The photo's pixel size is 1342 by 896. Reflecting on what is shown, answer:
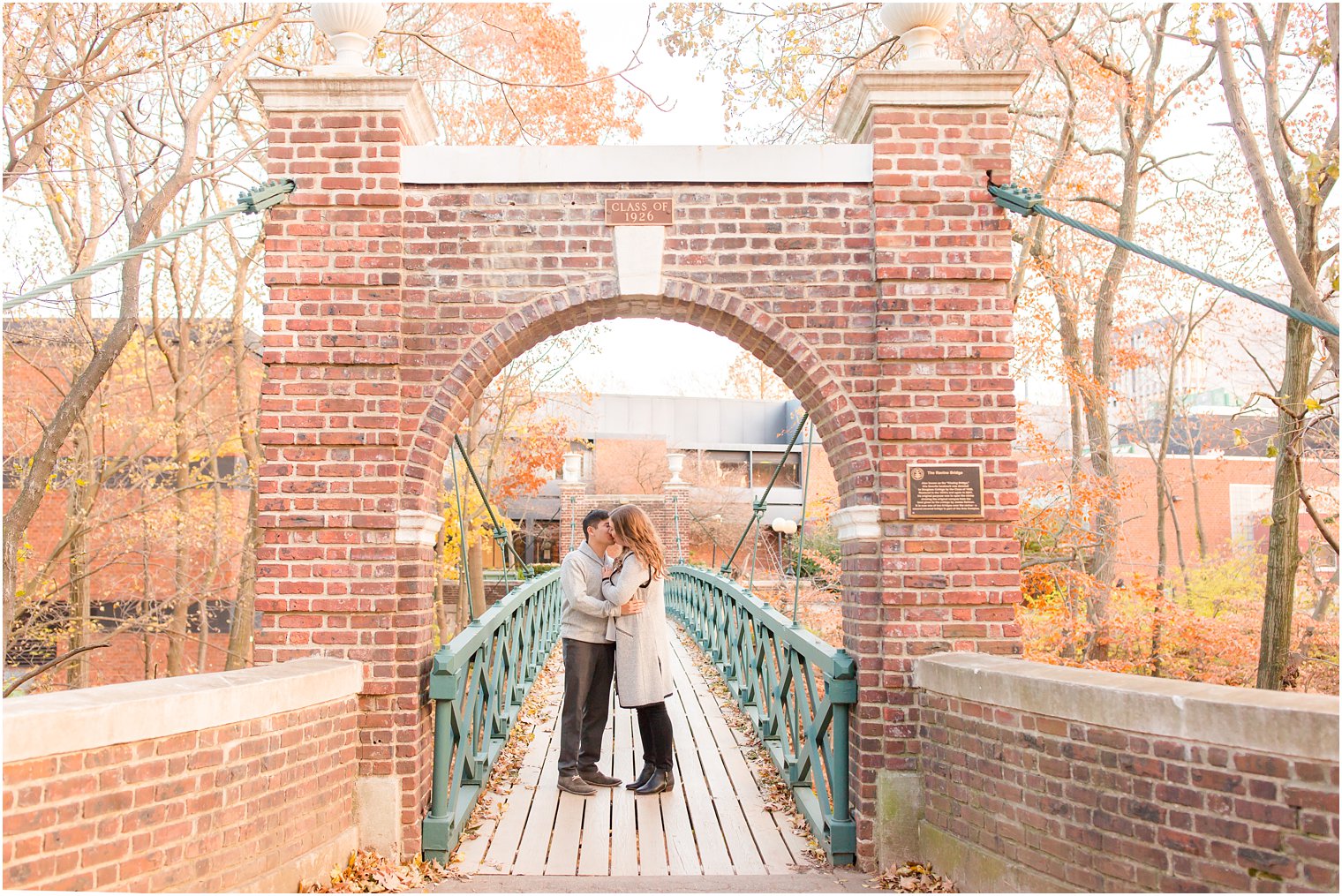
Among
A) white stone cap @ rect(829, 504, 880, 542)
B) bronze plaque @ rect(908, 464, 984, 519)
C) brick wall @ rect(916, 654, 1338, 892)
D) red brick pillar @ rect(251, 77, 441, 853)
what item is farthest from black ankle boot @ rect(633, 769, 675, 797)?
bronze plaque @ rect(908, 464, 984, 519)

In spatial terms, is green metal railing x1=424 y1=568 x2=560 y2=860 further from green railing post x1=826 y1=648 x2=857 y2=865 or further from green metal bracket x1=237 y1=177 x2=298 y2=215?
green metal bracket x1=237 y1=177 x2=298 y2=215

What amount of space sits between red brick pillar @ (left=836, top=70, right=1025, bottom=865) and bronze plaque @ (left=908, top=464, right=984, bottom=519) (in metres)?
0.04

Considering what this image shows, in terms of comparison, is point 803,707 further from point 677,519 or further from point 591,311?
point 677,519

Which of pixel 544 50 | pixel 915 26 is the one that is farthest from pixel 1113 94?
pixel 915 26

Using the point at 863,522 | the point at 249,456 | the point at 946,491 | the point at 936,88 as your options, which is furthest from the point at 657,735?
the point at 249,456

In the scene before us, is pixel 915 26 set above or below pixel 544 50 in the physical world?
below

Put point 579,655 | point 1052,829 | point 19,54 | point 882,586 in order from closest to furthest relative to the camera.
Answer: point 1052,829 → point 882,586 → point 579,655 → point 19,54

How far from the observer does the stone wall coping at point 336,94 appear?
4613mm

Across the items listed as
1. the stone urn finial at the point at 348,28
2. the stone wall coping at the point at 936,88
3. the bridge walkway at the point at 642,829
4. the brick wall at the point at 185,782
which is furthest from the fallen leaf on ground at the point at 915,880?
the stone urn finial at the point at 348,28

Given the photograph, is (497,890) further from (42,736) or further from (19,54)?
(19,54)

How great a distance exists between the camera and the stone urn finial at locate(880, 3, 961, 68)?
4711 mm

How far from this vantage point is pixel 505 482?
63.4ft

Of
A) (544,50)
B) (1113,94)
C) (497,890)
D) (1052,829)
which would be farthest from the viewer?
(544,50)

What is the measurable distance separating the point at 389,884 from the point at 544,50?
12.1 metres
